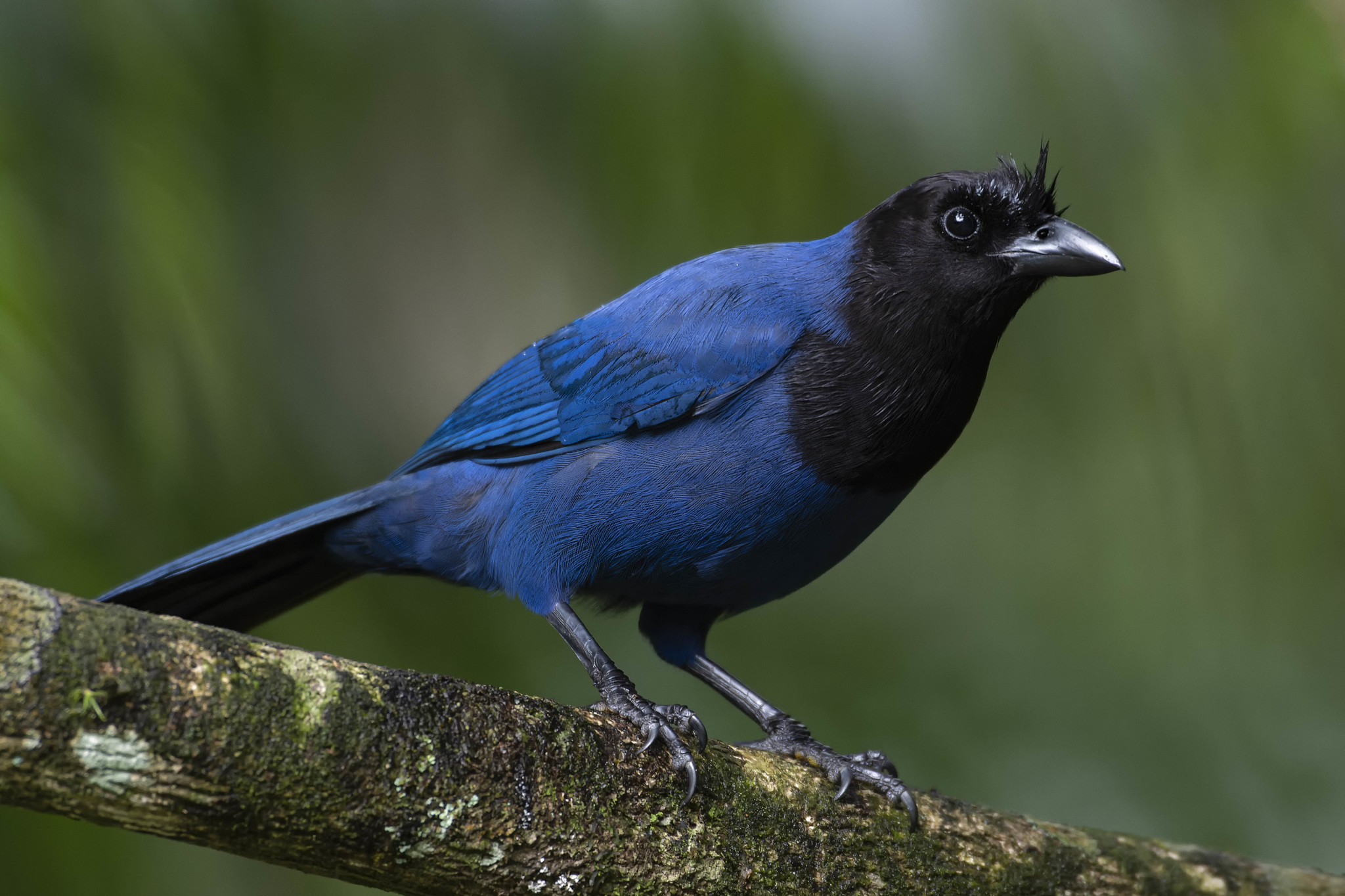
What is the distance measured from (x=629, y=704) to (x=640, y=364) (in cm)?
101

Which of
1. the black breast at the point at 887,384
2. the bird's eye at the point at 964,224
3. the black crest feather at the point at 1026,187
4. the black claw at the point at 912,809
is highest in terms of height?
the black crest feather at the point at 1026,187

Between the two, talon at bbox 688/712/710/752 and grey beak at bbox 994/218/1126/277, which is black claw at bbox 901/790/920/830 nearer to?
talon at bbox 688/712/710/752

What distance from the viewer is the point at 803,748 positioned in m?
3.14

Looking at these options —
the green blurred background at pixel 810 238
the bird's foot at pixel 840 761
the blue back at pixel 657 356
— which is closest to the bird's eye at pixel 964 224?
the blue back at pixel 657 356

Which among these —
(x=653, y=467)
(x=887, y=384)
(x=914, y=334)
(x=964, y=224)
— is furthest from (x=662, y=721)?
(x=964, y=224)

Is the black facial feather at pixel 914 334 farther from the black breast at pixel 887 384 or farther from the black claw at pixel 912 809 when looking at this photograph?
the black claw at pixel 912 809

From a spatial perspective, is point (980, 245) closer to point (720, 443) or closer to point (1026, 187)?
point (1026, 187)

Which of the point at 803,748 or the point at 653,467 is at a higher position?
the point at 653,467

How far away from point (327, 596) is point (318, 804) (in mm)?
2335

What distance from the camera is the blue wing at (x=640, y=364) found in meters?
3.18

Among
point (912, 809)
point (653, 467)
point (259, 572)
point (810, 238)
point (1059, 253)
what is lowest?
point (912, 809)

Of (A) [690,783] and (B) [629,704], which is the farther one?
(B) [629,704]

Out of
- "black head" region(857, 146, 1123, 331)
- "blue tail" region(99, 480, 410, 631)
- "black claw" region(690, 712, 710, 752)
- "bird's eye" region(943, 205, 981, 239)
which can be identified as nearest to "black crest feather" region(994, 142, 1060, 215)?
"black head" region(857, 146, 1123, 331)

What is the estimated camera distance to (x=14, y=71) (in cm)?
357
